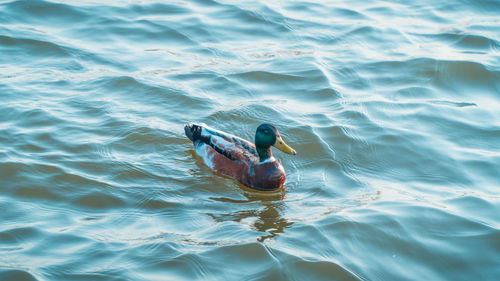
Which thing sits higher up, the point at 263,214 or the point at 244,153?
the point at 244,153

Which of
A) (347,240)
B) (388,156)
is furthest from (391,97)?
(347,240)

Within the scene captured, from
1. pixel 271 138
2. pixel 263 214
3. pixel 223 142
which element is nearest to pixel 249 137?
pixel 223 142

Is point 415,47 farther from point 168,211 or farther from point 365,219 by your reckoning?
point 168,211

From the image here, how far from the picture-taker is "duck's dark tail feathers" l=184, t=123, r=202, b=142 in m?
8.99

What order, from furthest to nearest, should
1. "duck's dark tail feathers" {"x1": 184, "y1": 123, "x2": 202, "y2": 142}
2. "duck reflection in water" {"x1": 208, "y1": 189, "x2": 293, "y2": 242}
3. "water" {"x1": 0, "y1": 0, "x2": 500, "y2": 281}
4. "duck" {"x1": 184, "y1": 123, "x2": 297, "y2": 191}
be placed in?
"duck's dark tail feathers" {"x1": 184, "y1": 123, "x2": 202, "y2": 142} → "duck" {"x1": 184, "y1": 123, "x2": 297, "y2": 191} → "duck reflection in water" {"x1": 208, "y1": 189, "x2": 293, "y2": 242} → "water" {"x1": 0, "y1": 0, "x2": 500, "y2": 281}

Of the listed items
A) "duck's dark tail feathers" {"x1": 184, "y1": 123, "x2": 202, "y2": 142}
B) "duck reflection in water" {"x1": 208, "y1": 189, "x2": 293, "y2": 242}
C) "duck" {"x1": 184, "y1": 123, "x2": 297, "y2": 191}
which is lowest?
"duck reflection in water" {"x1": 208, "y1": 189, "x2": 293, "y2": 242}

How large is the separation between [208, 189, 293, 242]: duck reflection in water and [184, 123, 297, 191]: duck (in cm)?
21

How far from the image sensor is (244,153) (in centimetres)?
882

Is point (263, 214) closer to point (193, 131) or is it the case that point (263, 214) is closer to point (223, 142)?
point (223, 142)

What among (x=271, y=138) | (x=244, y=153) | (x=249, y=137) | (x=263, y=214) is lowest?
(x=263, y=214)

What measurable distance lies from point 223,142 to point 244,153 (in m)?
0.35

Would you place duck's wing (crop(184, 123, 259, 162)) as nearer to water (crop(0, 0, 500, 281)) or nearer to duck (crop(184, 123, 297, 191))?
duck (crop(184, 123, 297, 191))

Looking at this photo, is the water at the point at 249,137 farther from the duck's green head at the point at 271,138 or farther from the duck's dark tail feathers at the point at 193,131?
the duck's green head at the point at 271,138

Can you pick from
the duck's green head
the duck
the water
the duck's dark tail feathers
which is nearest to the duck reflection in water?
the water
